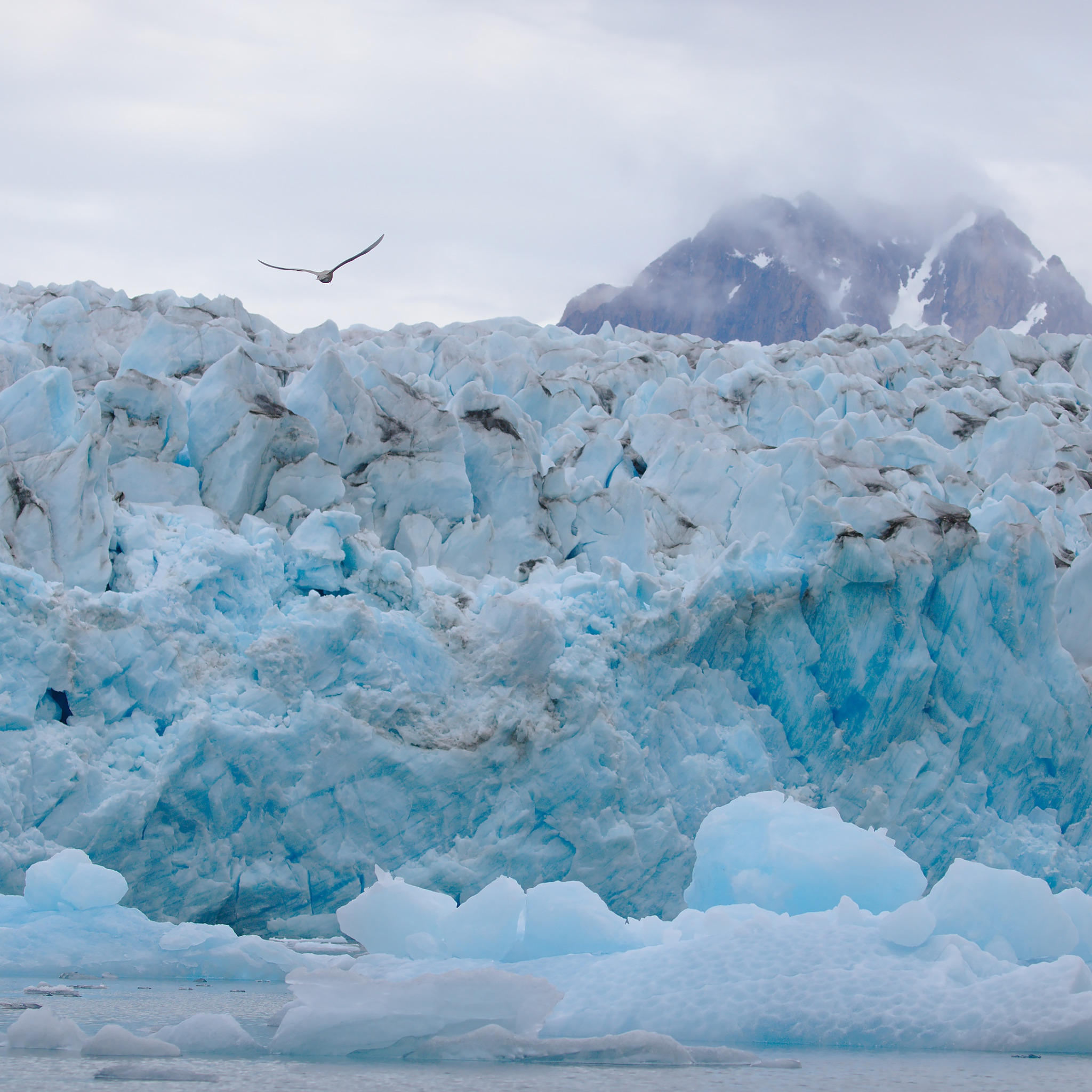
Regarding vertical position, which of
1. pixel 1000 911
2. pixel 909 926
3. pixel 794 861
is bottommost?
pixel 794 861

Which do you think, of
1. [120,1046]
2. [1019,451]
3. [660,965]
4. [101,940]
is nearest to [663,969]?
[660,965]

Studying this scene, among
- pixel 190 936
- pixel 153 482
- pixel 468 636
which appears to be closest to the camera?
pixel 190 936

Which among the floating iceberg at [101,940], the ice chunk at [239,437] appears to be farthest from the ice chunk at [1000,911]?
the ice chunk at [239,437]

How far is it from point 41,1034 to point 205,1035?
49cm

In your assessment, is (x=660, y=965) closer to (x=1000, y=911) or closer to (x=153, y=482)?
(x=1000, y=911)

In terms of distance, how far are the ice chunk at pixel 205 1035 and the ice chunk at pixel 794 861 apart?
9.97 feet

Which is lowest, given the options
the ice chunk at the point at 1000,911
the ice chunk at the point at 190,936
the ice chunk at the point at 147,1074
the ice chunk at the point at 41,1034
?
the ice chunk at the point at 190,936

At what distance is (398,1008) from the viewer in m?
4.01

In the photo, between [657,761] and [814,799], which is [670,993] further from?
[814,799]

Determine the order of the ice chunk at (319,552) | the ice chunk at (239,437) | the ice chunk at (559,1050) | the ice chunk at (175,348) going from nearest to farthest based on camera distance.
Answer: the ice chunk at (559,1050), the ice chunk at (319,552), the ice chunk at (239,437), the ice chunk at (175,348)

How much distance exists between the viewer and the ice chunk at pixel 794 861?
5.87 metres

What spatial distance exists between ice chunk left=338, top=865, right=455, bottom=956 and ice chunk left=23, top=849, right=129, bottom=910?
129 centimetres

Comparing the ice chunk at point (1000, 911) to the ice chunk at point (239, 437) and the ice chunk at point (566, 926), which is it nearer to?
the ice chunk at point (566, 926)

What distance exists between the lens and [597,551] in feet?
32.4
